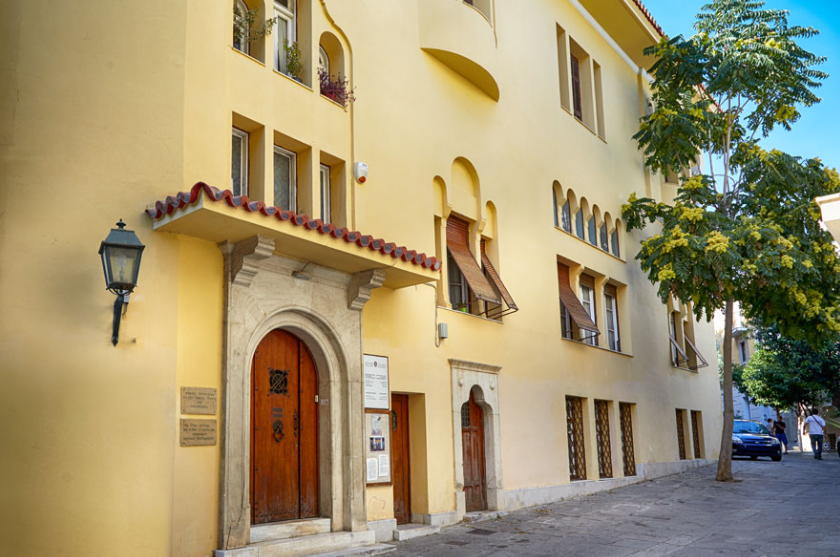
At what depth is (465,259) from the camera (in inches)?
543

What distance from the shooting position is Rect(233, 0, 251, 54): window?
1030 centimetres

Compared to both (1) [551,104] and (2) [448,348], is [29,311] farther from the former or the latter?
(1) [551,104]

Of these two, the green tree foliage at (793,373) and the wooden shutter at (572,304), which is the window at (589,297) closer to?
the wooden shutter at (572,304)

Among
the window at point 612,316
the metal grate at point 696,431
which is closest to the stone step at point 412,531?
the window at point 612,316

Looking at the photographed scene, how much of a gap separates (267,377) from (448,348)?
3.86 meters

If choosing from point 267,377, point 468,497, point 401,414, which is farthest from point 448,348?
point 267,377

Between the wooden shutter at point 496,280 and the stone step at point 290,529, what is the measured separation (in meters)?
5.69

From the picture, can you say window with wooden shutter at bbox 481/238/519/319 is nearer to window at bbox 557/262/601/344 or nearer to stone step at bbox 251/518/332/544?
window at bbox 557/262/601/344

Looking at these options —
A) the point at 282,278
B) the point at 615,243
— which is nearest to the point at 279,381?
the point at 282,278

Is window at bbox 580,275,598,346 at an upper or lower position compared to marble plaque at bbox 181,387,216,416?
upper

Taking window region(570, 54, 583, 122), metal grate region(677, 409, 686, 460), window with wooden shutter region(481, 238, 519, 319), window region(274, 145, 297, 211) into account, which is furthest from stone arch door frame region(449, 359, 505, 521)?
metal grate region(677, 409, 686, 460)

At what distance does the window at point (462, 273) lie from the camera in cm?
1359

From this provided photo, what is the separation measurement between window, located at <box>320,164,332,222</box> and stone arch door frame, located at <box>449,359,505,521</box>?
341 centimetres

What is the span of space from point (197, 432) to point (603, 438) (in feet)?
38.7
